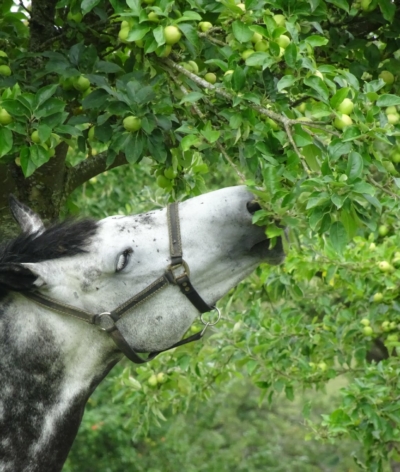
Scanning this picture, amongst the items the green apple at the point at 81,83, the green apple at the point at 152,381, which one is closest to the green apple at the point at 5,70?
the green apple at the point at 81,83

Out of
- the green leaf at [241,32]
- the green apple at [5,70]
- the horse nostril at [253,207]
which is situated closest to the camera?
the horse nostril at [253,207]

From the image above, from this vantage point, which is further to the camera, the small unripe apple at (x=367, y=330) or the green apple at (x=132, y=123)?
the small unripe apple at (x=367, y=330)

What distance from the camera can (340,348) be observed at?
542cm

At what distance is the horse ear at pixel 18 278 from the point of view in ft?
7.88

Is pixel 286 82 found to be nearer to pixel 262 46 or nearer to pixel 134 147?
pixel 262 46

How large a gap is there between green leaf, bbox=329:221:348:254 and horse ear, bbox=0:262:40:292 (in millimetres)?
924

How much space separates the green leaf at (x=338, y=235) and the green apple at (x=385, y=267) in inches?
87.8

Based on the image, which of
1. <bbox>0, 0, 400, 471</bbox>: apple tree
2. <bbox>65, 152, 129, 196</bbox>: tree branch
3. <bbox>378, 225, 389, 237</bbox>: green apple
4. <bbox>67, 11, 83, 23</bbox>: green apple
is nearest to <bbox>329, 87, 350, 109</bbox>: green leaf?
<bbox>0, 0, 400, 471</bbox>: apple tree

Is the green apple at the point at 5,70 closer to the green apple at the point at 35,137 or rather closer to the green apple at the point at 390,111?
the green apple at the point at 35,137

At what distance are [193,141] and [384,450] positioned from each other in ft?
10.1

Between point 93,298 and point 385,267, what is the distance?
2.32m

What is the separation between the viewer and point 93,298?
256 cm

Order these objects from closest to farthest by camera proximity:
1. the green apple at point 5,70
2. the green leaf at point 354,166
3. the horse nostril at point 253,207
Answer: the green leaf at point 354,166
the horse nostril at point 253,207
the green apple at point 5,70

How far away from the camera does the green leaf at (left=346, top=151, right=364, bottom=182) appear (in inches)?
86.1
